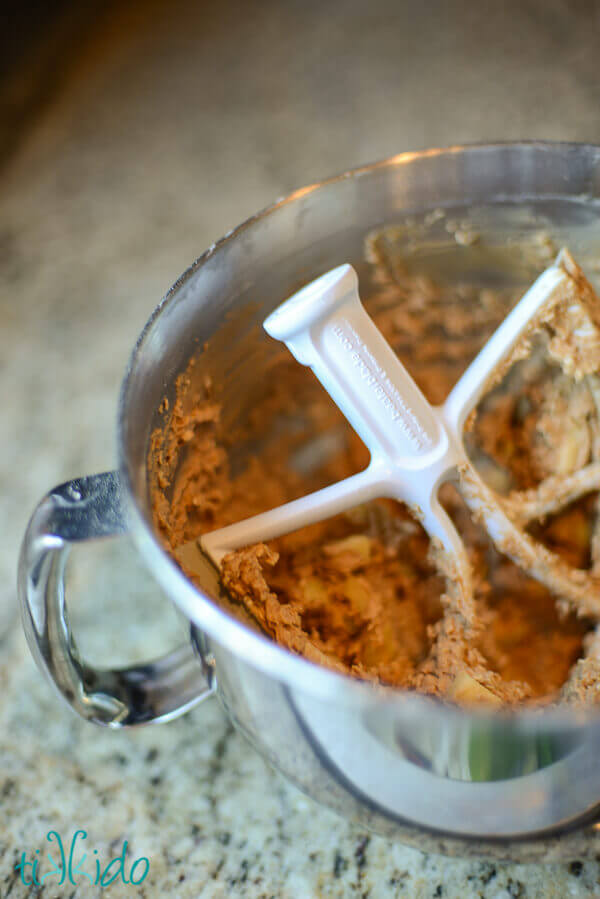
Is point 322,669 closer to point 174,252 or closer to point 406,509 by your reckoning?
point 406,509

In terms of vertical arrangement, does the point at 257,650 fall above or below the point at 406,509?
above

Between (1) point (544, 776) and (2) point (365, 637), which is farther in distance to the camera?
(2) point (365, 637)

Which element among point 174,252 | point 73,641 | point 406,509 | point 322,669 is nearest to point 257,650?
point 322,669

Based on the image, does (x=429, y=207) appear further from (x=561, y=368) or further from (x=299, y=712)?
(x=299, y=712)

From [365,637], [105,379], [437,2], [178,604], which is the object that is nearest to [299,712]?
[178,604]

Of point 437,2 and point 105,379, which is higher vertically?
point 437,2

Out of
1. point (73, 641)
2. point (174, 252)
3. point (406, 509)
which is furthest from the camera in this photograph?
point (174, 252)

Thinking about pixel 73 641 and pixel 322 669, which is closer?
pixel 322 669
